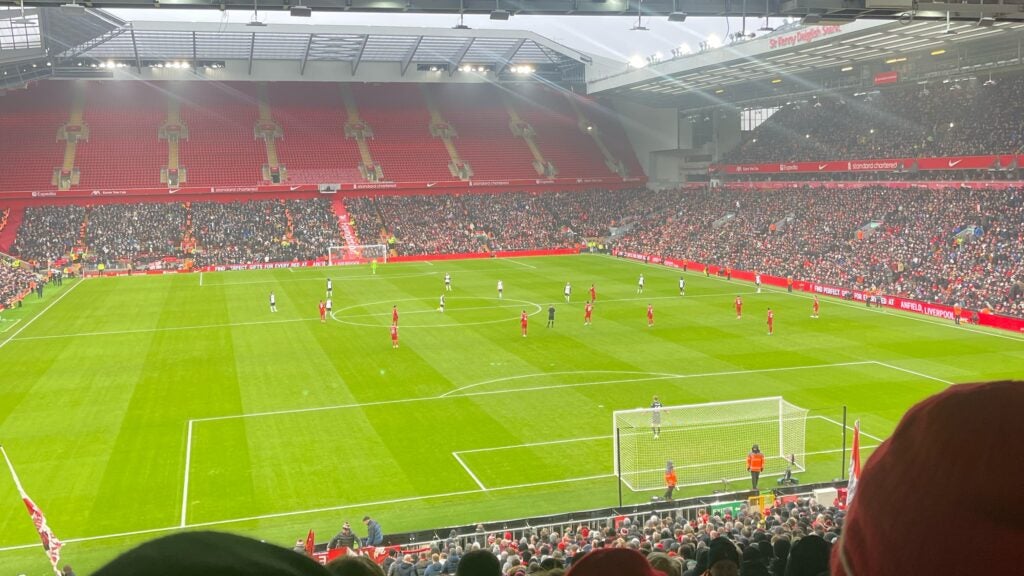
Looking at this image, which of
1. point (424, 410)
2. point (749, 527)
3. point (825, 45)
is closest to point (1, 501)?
point (424, 410)

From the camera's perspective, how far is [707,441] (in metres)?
25.2

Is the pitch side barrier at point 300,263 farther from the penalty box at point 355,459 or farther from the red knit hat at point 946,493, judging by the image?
the red knit hat at point 946,493

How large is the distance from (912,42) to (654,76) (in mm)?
24309

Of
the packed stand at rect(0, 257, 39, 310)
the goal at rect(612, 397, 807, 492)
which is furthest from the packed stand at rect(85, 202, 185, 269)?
the goal at rect(612, 397, 807, 492)

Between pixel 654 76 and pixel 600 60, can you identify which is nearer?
pixel 654 76

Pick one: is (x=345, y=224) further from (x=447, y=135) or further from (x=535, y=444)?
(x=535, y=444)

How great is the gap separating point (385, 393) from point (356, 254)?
47.2 m

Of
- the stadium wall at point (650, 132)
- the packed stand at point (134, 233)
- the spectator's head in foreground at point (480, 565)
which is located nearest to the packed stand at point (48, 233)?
the packed stand at point (134, 233)

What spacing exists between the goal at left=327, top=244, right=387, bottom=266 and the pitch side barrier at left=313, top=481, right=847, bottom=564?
57553mm

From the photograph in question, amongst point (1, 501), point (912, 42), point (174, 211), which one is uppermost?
point (912, 42)

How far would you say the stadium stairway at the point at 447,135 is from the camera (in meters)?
90.8

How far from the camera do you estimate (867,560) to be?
1.59 m

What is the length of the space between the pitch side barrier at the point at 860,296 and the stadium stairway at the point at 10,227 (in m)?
51.6

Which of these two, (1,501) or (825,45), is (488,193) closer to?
(825,45)
